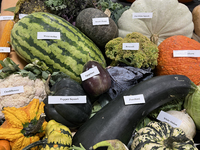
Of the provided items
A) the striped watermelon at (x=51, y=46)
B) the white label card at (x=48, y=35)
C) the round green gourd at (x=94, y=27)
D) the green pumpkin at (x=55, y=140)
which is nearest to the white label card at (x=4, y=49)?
the striped watermelon at (x=51, y=46)

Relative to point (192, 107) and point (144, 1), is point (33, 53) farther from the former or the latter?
point (192, 107)

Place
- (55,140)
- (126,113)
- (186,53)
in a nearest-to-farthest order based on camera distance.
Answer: (55,140)
(126,113)
(186,53)

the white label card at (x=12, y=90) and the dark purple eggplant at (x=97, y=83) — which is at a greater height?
the dark purple eggplant at (x=97, y=83)

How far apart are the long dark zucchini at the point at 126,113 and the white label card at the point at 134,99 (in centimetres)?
2

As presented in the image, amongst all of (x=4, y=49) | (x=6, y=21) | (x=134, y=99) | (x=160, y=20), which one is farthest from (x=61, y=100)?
(x=6, y=21)

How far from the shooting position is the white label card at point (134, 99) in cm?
104

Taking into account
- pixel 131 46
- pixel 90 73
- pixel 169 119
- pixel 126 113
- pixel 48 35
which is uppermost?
pixel 48 35

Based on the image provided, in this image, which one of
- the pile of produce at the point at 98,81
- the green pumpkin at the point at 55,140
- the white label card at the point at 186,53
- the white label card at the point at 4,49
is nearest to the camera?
the green pumpkin at the point at 55,140

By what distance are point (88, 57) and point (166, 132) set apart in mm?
837

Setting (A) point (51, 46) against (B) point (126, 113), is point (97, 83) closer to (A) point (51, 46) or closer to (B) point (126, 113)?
(B) point (126, 113)

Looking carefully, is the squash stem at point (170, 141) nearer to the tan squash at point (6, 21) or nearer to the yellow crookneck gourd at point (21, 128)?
the yellow crookneck gourd at point (21, 128)

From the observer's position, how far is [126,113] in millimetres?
1013

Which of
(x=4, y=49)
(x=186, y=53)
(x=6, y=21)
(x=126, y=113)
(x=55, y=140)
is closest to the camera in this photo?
(x=55, y=140)

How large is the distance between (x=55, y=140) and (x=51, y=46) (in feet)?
2.55
